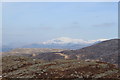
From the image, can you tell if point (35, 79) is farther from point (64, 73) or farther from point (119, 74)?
point (119, 74)

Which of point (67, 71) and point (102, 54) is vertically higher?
point (67, 71)

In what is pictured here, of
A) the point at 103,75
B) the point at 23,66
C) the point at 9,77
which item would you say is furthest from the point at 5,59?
the point at 103,75

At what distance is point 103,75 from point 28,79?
13437 millimetres

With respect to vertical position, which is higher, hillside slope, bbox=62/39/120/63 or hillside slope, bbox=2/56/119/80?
hillside slope, bbox=2/56/119/80

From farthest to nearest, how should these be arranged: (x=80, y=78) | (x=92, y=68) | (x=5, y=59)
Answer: (x=5, y=59) < (x=92, y=68) < (x=80, y=78)

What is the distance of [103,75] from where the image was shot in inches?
1454

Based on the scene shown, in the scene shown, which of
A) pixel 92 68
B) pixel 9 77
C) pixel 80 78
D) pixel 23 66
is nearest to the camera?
pixel 80 78

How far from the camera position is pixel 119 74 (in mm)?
37500

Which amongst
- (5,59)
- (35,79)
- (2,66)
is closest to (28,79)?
(35,79)

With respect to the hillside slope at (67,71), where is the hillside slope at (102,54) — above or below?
below

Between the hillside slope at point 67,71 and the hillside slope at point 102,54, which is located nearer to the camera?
the hillside slope at point 67,71

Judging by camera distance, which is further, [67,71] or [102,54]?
[102,54]

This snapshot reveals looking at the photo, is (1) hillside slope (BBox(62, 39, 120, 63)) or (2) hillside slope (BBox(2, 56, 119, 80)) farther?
(1) hillside slope (BBox(62, 39, 120, 63))

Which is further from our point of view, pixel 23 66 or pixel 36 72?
pixel 23 66
